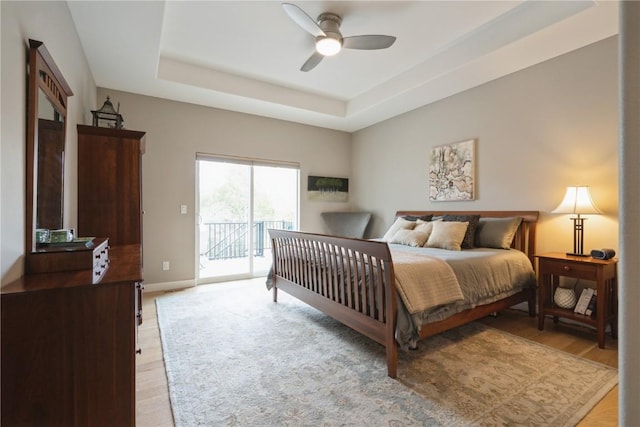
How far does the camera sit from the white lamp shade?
2.60m

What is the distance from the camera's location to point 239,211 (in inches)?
187

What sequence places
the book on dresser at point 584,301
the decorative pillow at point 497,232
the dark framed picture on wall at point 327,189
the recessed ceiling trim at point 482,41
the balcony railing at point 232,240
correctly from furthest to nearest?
the dark framed picture on wall at point 327,189, the balcony railing at point 232,240, the decorative pillow at point 497,232, the book on dresser at point 584,301, the recessed ceiling trim at point 482,41

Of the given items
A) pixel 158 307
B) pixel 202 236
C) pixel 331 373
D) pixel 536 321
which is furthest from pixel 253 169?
pixel 536 321

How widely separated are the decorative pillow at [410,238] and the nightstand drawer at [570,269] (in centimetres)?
112

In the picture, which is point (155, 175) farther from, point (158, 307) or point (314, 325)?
point (314, 325)

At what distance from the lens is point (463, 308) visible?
7.79 feet

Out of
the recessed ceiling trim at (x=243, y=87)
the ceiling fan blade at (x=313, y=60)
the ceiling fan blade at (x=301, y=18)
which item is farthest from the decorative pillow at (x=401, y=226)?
the ceiling fan blade at (x=301, y=18)

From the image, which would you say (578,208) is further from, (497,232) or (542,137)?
(542,137)

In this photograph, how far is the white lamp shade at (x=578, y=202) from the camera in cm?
260

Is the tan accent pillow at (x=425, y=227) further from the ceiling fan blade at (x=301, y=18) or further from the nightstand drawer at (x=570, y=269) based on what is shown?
the ceiling fan blade at (x=301, y=18)

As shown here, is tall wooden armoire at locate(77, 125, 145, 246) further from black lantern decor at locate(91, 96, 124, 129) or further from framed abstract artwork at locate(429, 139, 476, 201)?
framed abstract artwork at locate(429, 139, 476, 201)

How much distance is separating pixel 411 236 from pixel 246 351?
2199mm

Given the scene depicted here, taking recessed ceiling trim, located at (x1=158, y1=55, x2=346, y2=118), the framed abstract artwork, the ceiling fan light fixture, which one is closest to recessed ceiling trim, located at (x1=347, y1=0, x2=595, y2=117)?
recessed ceiling trim, located at (x1=158, y1=55, x2=346, y2=118)

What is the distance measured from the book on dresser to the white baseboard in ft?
→ 14.5
